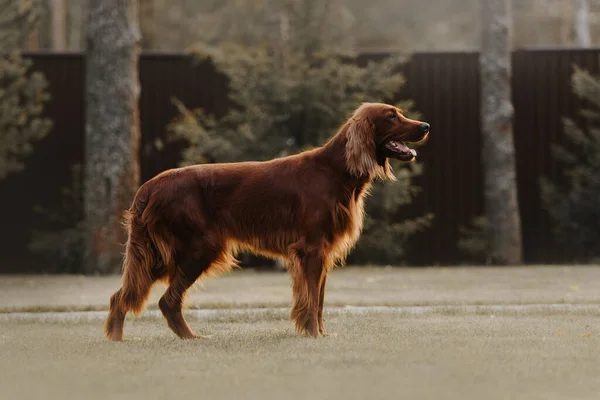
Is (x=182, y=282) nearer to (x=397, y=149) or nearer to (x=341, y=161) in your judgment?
(x=341, y=161)

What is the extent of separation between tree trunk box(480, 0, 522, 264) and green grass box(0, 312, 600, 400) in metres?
8.26

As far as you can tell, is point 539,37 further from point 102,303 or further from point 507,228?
point 102,303

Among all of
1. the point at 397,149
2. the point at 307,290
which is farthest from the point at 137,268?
the point at 397,149

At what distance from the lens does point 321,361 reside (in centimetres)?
694

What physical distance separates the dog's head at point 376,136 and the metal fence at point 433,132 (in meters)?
A: 9.63

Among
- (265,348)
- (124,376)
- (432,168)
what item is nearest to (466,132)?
(432,168)

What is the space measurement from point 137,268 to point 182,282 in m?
0.36

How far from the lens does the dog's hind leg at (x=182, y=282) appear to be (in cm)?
838

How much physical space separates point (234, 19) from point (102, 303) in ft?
77.3

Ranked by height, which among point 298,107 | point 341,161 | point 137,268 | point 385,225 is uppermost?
point 298,107

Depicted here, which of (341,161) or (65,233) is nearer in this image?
(341,161)

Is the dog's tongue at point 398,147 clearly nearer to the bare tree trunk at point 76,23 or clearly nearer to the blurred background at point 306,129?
the blurred background at point 306,129

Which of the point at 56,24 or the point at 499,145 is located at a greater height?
the point at 56,24

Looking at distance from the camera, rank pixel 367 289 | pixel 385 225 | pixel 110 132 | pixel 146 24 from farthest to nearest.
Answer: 1. pixel 146 24
2. pixel 385 225
3. pixel 110 132
4. pixel 367 289
